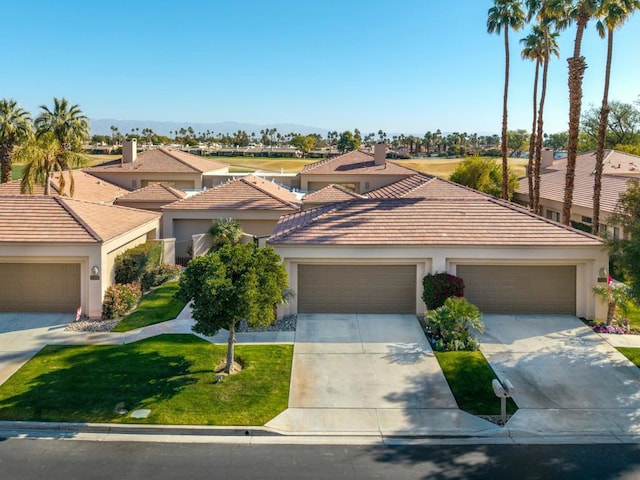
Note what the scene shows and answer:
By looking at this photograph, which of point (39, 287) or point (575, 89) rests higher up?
point (575, 89)

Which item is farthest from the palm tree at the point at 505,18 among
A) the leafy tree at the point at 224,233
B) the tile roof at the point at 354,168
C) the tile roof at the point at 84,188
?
the tile roof at the point at 84,188

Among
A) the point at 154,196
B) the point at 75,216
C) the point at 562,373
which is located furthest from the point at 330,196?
the point at 562,373

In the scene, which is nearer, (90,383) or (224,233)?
(90,383)

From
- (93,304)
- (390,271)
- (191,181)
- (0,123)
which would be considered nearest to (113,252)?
(93,304)

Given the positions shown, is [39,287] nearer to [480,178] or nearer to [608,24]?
[608,24]

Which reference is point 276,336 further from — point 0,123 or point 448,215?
point 0,123

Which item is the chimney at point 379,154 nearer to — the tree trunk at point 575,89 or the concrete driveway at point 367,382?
the tree trunk at point 575,89

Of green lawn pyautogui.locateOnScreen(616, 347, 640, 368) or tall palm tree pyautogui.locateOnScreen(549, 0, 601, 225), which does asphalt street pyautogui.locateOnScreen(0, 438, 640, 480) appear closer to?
green lawn pyautogui.locateOnScreen(616, 347, 640, 368)

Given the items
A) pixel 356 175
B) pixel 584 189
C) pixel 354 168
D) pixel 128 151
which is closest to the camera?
pixel 584 189
